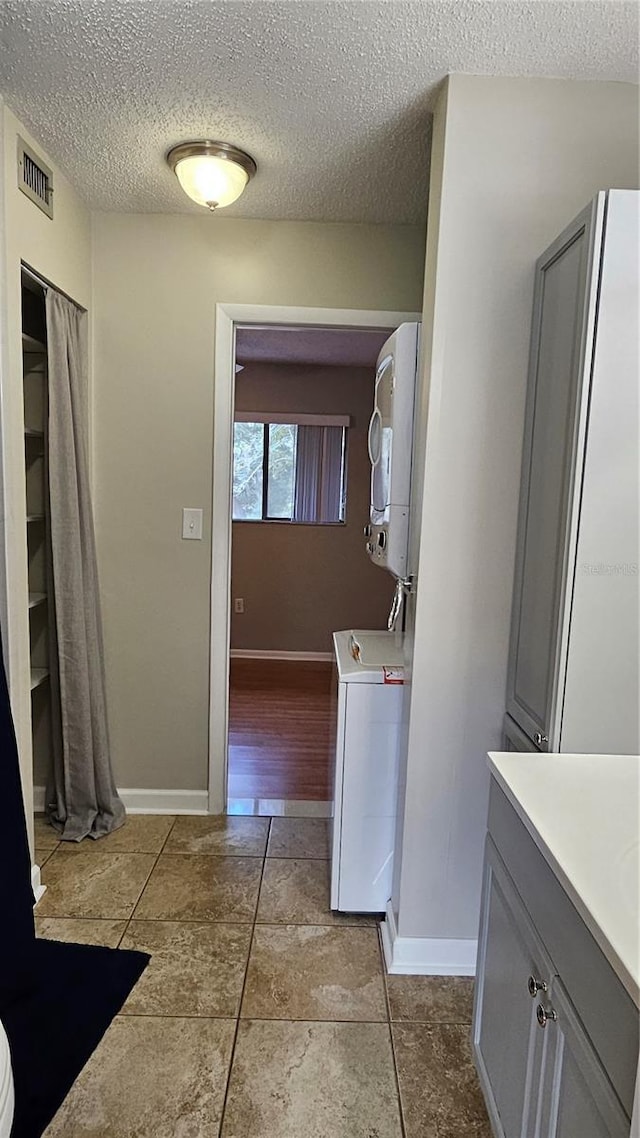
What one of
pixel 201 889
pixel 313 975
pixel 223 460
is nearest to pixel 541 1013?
pixel 313 975

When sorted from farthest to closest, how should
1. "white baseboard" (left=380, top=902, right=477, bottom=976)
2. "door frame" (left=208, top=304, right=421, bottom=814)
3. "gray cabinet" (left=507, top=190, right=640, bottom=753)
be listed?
"door frame" (left=208, top=304, right=421, bottom=814) → "white baseboard" (left=380, top=902, right=477, bottom=976) → "gray cabinet" (left=507, top=190, right=640, bottom=753)

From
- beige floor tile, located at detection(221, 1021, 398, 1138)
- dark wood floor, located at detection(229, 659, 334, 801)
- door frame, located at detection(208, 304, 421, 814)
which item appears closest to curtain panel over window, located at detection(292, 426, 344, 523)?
dark wood floor, located at detection(229, 659, 334, 801)

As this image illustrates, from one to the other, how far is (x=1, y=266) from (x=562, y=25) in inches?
59.8

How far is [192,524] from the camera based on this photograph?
2.77m

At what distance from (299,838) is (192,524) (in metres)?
1.33

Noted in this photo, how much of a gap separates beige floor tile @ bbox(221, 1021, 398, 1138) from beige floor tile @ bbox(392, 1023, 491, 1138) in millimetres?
34

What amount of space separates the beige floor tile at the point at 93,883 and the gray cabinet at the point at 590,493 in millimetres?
1499

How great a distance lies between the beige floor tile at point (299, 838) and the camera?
263cm

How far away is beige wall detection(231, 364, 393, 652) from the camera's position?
5.40 m

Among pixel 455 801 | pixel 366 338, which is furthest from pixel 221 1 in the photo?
pixel 366 338

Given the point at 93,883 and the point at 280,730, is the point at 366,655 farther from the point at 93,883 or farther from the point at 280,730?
the point at 280,730

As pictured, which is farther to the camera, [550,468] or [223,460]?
→ [223,460]

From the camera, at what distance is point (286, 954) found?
2.04m

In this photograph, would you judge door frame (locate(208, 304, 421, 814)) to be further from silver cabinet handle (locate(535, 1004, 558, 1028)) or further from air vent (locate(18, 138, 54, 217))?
silver cabinet handle (locate(535, 1004, 558, 1028))
